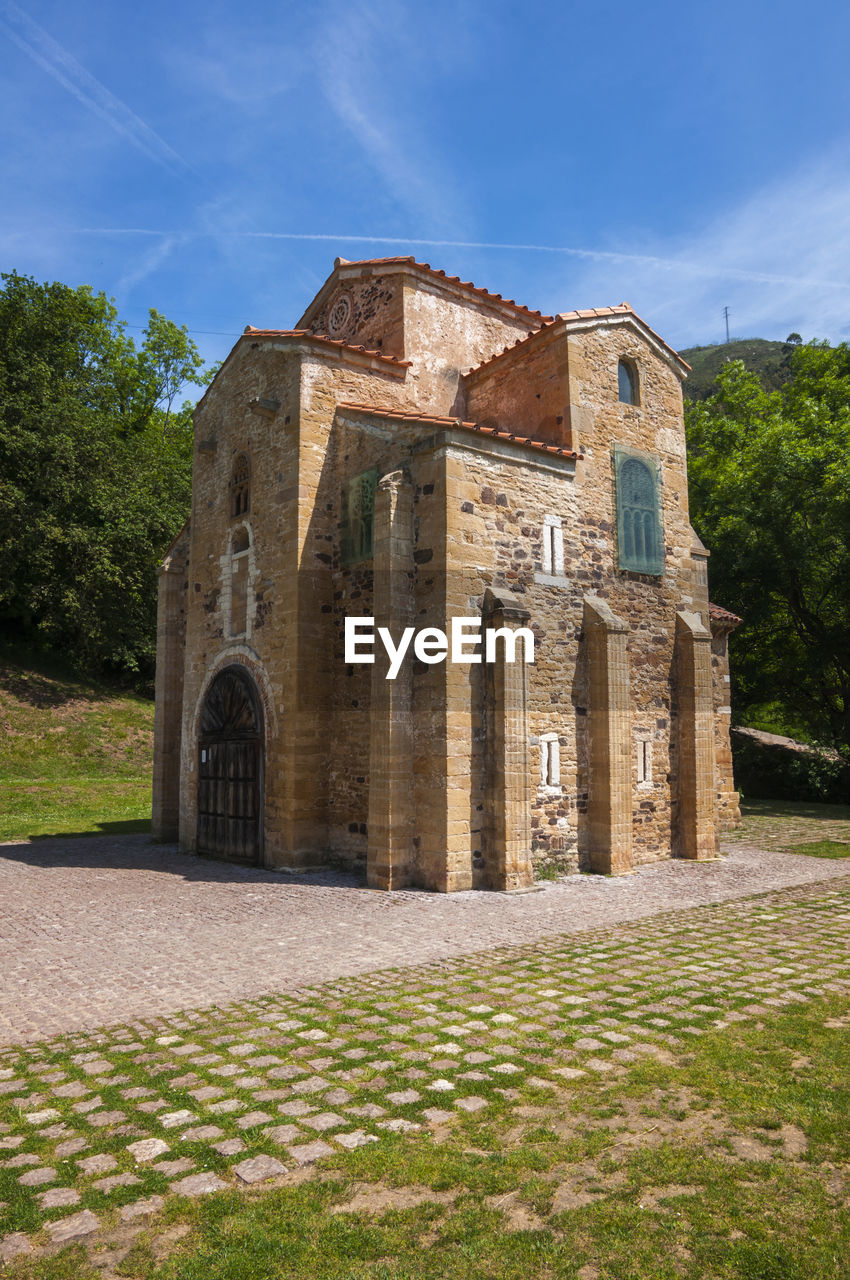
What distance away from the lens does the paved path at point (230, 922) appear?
21.7 ft

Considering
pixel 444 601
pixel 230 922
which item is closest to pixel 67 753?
pixel 230 922

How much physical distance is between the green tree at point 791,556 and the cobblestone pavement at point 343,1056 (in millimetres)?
17449

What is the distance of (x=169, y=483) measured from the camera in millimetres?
33156

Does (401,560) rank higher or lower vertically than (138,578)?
lower

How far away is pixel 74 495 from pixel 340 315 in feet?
53.3

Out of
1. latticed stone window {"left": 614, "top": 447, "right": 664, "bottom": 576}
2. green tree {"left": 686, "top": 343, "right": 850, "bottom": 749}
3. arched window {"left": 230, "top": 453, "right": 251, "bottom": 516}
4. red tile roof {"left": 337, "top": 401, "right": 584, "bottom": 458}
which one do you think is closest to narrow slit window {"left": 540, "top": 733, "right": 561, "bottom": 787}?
latticed stone window {"left": 614, "top": 447, "right": 664, "bottom": 576}

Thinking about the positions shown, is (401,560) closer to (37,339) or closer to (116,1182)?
(116,1182)

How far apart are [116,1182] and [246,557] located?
37.8 feet

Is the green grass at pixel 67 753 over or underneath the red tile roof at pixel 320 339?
underneath

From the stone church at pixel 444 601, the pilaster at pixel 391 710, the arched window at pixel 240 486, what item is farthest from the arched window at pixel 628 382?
the arched window at pixel 240 486

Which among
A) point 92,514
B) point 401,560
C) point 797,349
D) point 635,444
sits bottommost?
point 401,560

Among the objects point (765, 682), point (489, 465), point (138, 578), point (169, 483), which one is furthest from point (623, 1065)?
point (169, 483)

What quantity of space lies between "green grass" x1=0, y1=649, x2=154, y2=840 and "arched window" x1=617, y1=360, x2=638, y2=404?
45.5ft

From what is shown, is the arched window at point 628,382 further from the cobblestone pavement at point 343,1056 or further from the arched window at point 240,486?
the cobblestone pavement at point 343,1056
